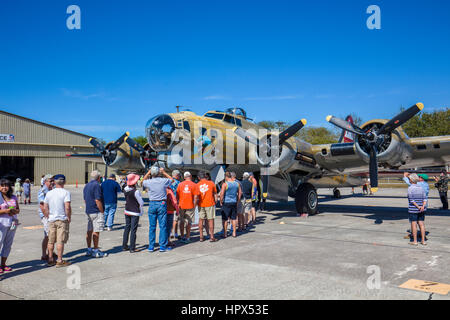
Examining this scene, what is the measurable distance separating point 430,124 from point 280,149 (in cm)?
4982

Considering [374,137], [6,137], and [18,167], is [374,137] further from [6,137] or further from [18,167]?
[18,167]

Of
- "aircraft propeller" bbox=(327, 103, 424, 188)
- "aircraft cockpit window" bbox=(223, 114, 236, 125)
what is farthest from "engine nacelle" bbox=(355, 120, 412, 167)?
"aircraft cockpit window" bbox=(223, 114, 236, 125)

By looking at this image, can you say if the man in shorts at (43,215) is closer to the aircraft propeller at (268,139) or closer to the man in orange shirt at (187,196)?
the man in orange shirt at (187,196)

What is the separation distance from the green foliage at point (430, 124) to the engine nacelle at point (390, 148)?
4441cm

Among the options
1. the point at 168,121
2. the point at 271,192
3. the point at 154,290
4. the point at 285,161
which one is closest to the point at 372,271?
the point at 154,290

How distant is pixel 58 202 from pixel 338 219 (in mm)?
9856

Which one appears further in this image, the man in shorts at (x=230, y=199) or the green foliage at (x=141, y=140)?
the green foliage at (x=141, y=140)

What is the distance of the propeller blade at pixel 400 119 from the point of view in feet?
35.3

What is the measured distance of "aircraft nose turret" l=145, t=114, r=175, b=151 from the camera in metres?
12.4

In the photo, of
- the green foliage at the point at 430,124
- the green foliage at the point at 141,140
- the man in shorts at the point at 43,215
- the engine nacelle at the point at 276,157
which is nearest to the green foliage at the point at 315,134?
the green foliage at the point at 430,124

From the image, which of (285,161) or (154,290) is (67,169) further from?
(154,290)

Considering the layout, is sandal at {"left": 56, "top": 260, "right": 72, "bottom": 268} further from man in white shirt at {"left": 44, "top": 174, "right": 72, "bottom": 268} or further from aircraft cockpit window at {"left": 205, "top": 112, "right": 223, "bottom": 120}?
aircraft cockpit window at {"left": 205, "top": 112, "right": 223, "bottom": 120}

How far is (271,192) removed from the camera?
13656 millimetres

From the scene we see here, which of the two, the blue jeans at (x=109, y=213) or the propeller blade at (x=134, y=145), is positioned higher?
the propeller blade at (x=134, y=145)
